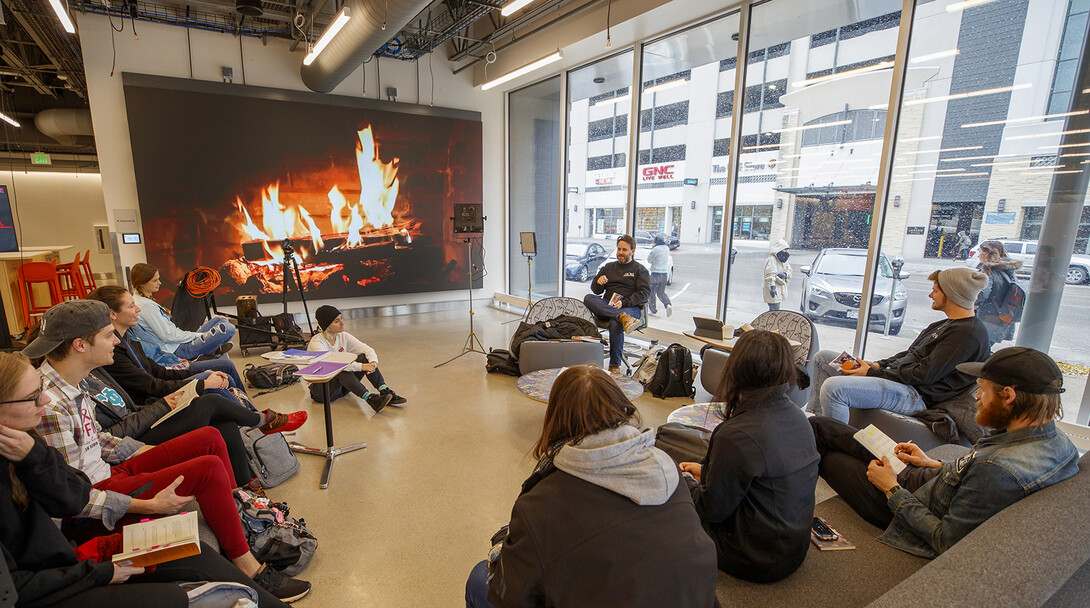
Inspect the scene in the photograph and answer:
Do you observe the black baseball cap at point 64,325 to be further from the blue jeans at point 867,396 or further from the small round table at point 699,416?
the blue jeans at point 867,396

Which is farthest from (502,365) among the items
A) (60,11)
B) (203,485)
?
(60,11)

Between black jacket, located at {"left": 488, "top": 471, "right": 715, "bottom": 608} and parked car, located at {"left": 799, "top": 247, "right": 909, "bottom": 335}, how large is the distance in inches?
155

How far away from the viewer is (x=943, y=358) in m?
2.83

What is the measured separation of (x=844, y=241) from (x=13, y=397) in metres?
5.18

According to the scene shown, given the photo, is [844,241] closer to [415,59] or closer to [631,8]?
[631,8]

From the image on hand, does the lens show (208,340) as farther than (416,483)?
Yes

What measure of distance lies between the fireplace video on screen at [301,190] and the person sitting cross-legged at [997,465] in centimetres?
637

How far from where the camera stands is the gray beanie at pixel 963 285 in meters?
2.82

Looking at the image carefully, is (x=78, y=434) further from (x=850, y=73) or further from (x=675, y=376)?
(x=850, y=73)

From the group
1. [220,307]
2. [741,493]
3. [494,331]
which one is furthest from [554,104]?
[741,493]

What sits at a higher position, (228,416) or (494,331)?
(228,416)

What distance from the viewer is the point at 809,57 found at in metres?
4.44

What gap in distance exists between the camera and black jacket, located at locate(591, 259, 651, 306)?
5223mm

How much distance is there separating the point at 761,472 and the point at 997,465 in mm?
797
